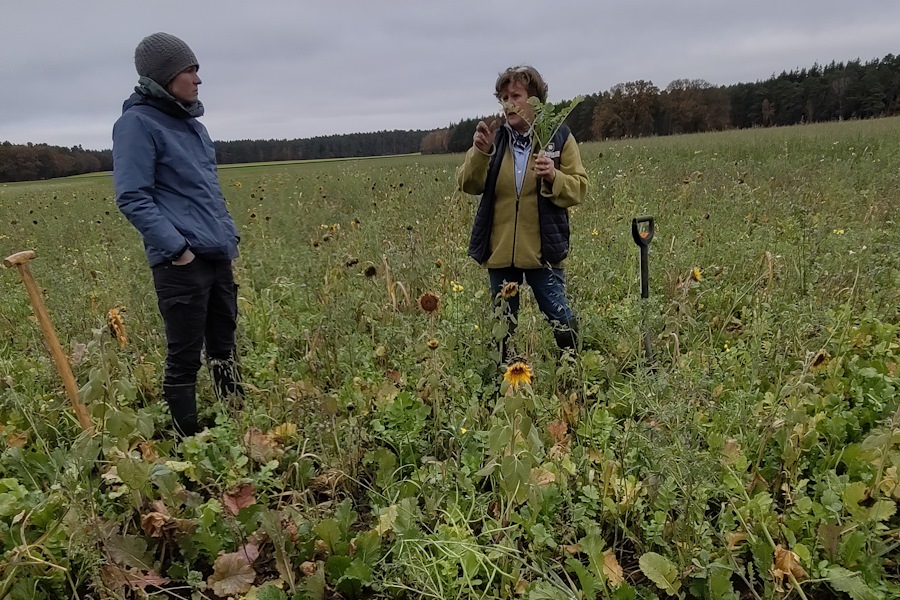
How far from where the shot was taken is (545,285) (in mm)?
2926

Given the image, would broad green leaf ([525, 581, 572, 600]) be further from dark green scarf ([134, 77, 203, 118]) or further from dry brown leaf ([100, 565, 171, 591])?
dark green scarf ([134, 77, 203, 118])

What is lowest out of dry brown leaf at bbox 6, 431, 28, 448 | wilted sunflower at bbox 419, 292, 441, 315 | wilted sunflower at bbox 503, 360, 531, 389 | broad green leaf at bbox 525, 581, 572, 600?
broad green leaf at bbox 525, 581, 572, 600

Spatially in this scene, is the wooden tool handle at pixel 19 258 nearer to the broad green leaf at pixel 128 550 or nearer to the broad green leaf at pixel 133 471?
the broad green leaf at pixel 133 471

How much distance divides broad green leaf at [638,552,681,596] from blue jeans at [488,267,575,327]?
134 cm

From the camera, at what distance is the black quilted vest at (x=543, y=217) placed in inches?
109

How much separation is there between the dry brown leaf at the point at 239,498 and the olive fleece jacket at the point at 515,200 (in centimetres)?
160

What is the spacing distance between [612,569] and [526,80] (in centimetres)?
214

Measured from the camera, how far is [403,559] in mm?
1732

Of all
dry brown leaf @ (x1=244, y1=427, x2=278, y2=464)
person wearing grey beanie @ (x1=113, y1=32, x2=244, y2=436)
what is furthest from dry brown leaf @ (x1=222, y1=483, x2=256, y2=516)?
person wearing grey beanie @ (x1=113, y1=32, x2=244, y2=436)

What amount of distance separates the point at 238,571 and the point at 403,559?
595mm

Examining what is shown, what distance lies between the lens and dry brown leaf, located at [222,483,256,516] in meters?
2.09

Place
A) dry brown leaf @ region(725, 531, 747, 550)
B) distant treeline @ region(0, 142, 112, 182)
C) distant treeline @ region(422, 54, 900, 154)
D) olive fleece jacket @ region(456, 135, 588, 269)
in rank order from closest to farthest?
dry brown leaf @ region(725, 531, 747, 550) < olive fleece jacket @ region(456, 135, 588, 269) < distant treeline @ region(422, 54, 900, 154) < distant treeline @ region(0, 142, 112, 182)

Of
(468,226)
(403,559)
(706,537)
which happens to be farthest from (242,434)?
(468,226)

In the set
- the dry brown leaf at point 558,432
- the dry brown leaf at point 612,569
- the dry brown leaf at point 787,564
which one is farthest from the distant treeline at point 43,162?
the dry brown leaf at point 787,564
